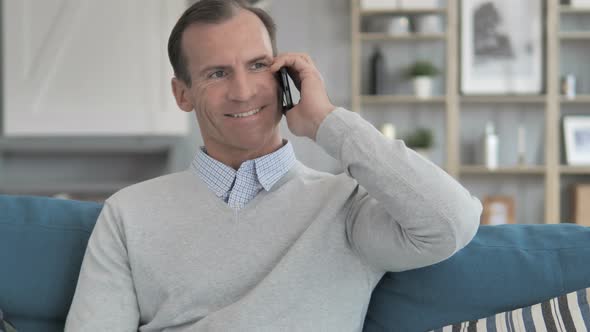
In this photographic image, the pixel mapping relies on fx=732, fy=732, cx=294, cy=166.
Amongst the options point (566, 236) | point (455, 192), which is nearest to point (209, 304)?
point (455, 192)

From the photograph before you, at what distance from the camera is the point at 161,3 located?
5086 millimetres

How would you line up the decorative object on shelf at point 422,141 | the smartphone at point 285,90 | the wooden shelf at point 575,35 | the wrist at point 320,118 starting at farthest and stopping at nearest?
1. the decorative object on shelf at point 422,141
2. the wooden shelf at point 575,35
3. the smartphone at point 285,90
4. the wrist at point 320,118

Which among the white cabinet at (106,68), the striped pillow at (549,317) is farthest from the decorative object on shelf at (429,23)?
the striped pillow at (549,317)

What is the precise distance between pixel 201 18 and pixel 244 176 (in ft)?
1.17

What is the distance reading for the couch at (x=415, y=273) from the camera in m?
1.39

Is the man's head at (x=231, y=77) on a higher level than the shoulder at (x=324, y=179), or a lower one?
higher

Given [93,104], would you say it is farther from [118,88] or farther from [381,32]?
[381,32]

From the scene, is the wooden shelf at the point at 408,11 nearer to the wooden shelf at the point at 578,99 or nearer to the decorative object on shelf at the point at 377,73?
the decorative object on shelf at the point at 377,73

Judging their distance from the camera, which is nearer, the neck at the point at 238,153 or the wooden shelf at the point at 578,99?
the neck at the point at 238,153

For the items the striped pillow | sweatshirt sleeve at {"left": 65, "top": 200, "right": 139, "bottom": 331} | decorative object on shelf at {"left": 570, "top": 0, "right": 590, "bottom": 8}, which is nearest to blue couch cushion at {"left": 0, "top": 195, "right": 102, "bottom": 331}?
sweatshirt sleeve at {"left": 65, "top": 200, "right": 139, "bottom": 331}

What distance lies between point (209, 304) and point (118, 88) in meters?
3.87

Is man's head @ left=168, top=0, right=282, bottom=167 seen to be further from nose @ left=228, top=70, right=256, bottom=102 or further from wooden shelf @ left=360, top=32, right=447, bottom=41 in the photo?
wooden shelf @ left=360, top=32, right=447, bottom=41

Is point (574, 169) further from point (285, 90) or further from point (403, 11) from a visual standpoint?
point (285, 90)

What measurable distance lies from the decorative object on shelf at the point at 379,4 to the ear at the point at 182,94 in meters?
3.60
